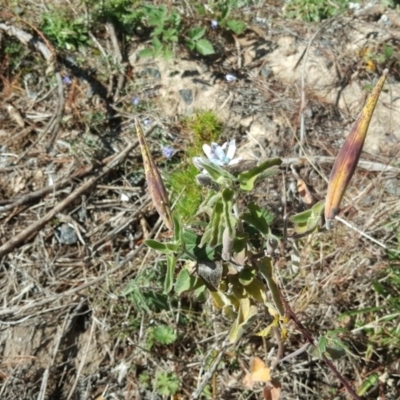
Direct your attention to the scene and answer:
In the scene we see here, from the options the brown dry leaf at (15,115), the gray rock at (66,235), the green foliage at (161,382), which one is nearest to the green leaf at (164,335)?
the green foliage at (161,382)

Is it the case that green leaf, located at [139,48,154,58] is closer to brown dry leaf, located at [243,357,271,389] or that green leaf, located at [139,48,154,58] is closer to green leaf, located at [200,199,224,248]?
brown dry leaf, located at [243,357,271,389]

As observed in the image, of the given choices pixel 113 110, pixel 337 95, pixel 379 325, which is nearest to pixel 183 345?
pixel 379 325

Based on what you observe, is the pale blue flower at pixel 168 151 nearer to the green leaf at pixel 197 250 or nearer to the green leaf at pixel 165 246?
the green leaf at pixel 197 250

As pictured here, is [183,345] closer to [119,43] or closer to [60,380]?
[60,380]

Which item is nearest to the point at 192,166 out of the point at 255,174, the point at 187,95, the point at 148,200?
the point at 148,200

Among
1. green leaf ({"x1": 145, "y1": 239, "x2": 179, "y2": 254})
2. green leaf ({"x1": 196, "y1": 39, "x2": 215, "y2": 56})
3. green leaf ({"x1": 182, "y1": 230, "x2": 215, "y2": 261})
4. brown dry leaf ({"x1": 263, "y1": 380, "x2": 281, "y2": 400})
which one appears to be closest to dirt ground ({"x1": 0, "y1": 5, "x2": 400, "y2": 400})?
green leaf ({"x1": 196, "y1": 39, "x2": 215, "y2": 56})
